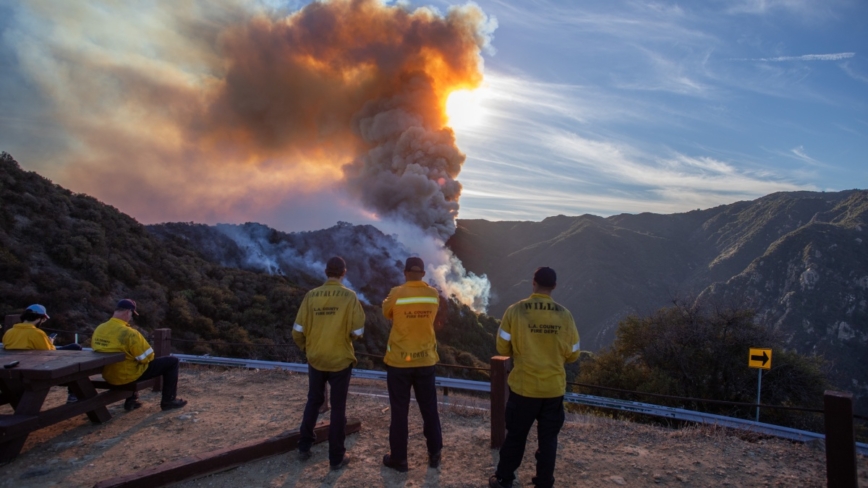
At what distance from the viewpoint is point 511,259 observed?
392 feet

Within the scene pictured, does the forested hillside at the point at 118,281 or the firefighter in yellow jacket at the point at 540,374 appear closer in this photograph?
the firefighter in yellow jacket at the point at 540,374

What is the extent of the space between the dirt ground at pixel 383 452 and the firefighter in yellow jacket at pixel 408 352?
1.65ft

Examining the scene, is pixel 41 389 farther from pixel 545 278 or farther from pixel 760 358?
pixel 760 358

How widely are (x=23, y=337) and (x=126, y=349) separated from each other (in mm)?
1288

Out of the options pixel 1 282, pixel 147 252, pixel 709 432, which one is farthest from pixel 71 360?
pixel 147 252

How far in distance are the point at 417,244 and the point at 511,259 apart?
7179cm

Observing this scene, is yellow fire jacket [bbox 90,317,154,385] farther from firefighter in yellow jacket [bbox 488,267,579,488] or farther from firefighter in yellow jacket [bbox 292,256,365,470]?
firefighter in yellow jacket [bbox 488,267,579,488]

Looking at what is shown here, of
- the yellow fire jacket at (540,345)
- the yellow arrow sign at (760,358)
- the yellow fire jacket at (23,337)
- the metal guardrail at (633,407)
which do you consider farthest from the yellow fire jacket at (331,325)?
the yellow arrow sign at (760,358)

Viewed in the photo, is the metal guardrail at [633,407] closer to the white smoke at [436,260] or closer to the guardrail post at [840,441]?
the guardrail post at [840,441]

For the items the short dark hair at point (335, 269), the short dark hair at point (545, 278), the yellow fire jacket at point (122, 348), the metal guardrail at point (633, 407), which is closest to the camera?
the short dark hair at point (545, 278)

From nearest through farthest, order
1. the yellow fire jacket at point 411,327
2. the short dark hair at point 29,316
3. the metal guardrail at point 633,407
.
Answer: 1. the yellow fire jacket at point 411,327
2. the short dark hair at point 29,316
3. the metal guardrail at point 633,407

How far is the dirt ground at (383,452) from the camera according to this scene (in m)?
4.77

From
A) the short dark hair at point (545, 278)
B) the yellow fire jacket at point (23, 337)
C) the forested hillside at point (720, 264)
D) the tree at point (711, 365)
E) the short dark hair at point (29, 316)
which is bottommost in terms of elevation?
the tree at point (711, 365)

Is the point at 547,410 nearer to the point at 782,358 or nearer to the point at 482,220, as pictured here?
the point at 782,358
